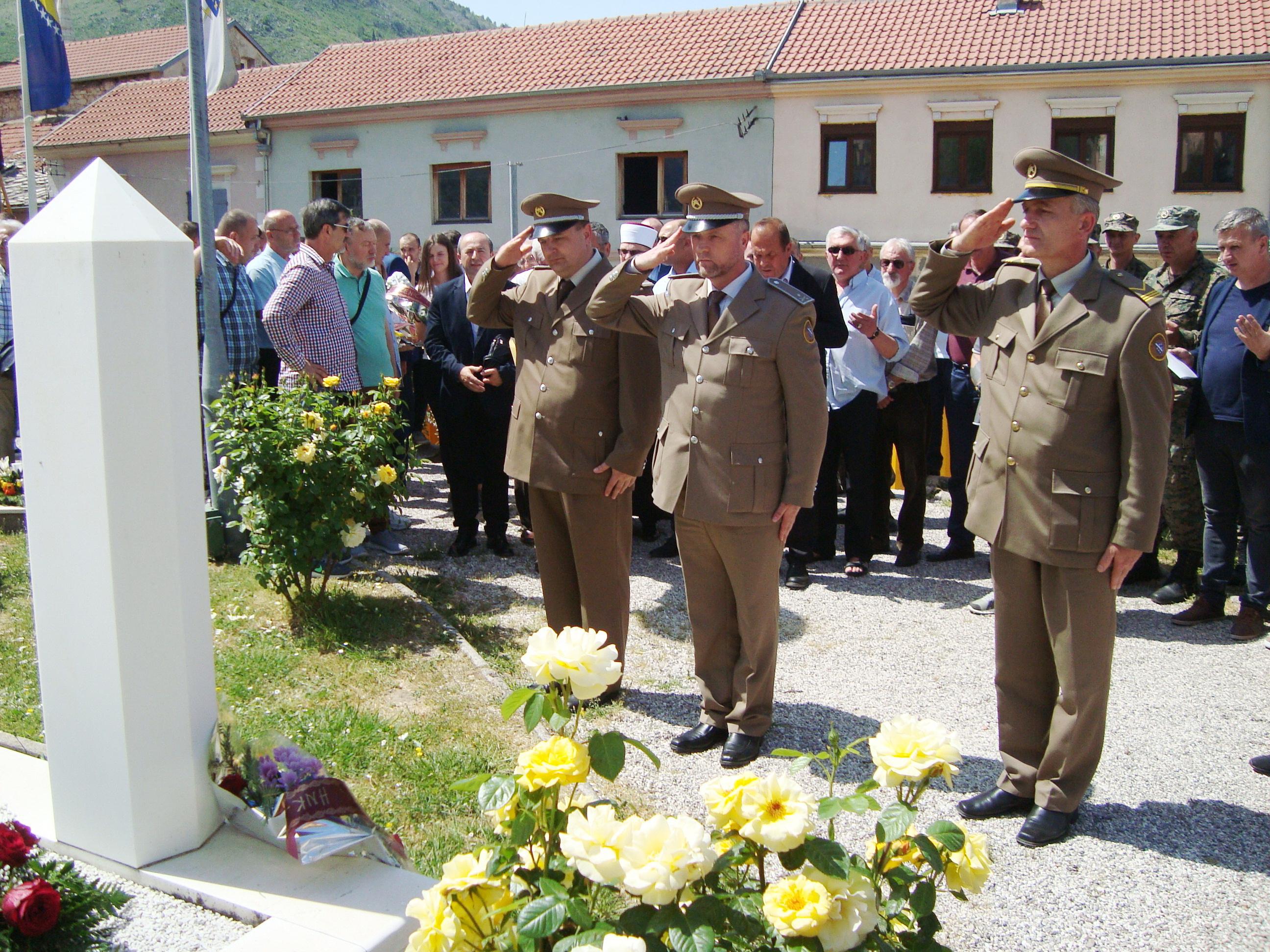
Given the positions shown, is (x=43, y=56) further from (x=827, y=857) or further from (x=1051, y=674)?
(x=827, y=857)

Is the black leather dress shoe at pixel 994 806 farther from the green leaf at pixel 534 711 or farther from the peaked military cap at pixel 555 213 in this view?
the peaked military cap at pixel 555 213

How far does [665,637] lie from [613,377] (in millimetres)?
1682

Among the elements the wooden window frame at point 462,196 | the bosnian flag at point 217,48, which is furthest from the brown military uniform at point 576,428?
the wooden window frame at point 462,196

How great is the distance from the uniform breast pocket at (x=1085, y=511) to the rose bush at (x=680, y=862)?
64.4 inches

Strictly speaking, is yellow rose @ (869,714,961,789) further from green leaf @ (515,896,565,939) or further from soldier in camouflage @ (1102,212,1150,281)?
soldier in camouflage @ (1102,212,1150,281)

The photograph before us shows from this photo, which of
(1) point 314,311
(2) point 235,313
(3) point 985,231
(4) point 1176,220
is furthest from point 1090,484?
(2) point 235,313

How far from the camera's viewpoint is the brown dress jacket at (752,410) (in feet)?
13.4

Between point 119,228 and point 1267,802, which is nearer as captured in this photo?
point 119,228

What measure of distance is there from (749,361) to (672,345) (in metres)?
0.38

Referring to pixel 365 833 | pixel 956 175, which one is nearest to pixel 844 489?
pixel 365 833

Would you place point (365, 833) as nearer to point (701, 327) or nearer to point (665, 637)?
point (701, 327)

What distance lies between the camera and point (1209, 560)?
588 centimetres

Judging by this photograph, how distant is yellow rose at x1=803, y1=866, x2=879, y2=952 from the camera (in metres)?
1.78

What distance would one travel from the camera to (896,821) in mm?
1958
